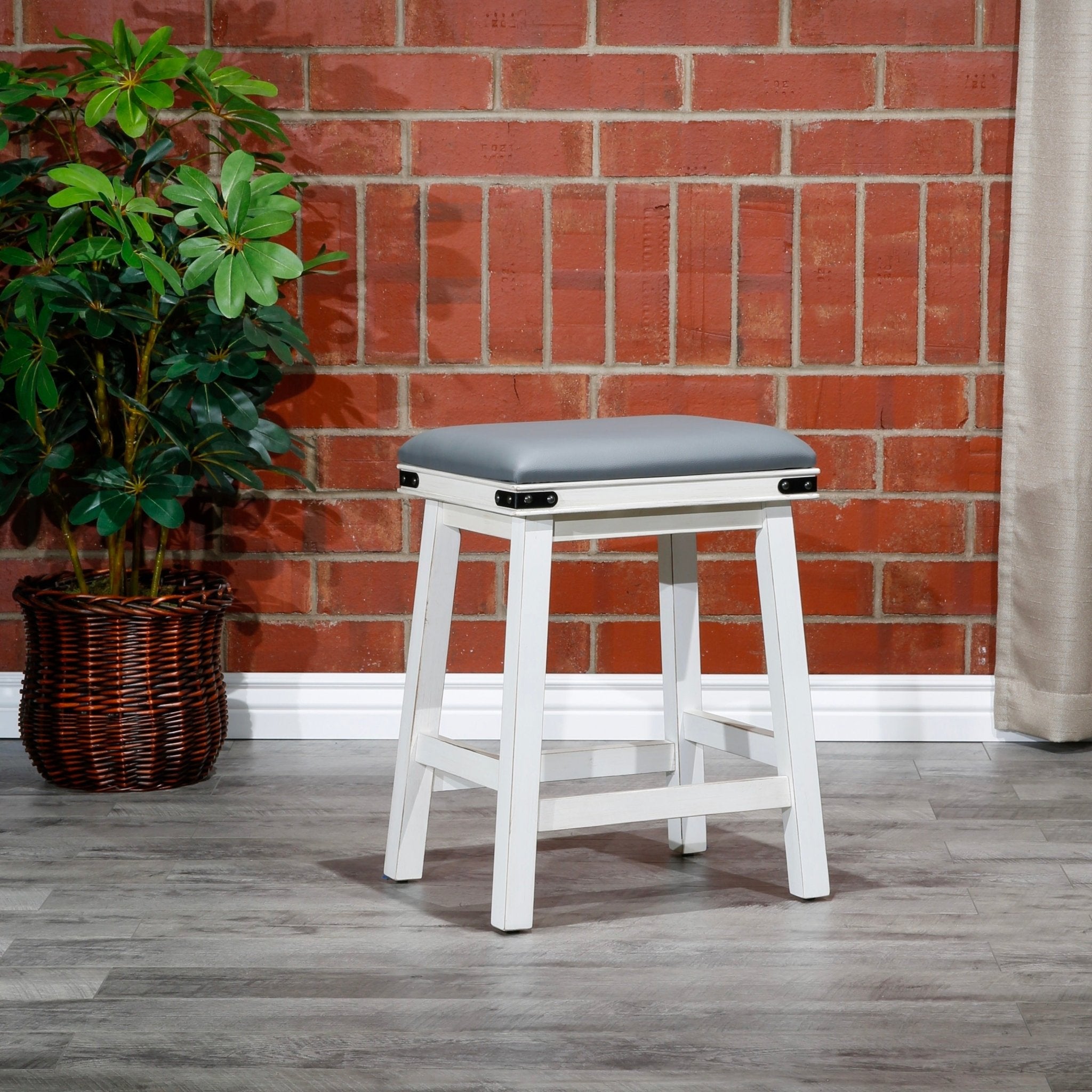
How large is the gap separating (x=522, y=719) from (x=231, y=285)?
2.66 feet

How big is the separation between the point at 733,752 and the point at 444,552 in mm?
439

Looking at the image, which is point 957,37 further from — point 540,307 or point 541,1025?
point 541,1025

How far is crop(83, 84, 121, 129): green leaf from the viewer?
84.0 inches

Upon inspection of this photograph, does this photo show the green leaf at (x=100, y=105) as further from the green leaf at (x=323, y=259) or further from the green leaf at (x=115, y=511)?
the green leaf at (x=115, y=511)

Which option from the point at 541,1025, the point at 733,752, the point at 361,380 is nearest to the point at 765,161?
the point at 361,380

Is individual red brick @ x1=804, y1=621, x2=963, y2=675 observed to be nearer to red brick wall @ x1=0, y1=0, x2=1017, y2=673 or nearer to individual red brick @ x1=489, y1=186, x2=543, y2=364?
red brick wall @ x1=0, y1=0, x2=1017, y2=673

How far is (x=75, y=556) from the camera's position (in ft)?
7.75

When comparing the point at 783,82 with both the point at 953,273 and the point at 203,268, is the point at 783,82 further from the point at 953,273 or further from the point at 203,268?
the point at 203,268

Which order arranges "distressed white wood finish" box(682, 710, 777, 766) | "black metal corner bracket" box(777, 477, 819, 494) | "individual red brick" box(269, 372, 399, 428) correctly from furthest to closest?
"individual red brick" box(269, 372, 399, 428)
"distressed white wood finish" box(682, 710, 777, 766)
"black metal corner bracket" box(777, 477, 819, 494)

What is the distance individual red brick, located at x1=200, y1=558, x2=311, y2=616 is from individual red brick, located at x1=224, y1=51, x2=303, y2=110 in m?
0.77

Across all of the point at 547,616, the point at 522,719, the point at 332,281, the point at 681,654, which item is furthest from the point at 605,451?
the point at 332,281

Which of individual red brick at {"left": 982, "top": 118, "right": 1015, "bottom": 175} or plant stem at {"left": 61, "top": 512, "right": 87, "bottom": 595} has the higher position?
individual red brick at {"left": 982, "top": 118, "right": 1015, "bottom": 175}

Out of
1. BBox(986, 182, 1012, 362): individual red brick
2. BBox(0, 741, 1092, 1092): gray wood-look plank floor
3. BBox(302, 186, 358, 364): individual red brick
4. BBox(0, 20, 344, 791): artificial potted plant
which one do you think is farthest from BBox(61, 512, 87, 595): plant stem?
BBox(986, 182, 1012, 362): individual red brick

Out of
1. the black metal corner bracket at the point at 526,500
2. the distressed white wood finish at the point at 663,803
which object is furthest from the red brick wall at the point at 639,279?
the black metal corner bracket at the point at 526,500
